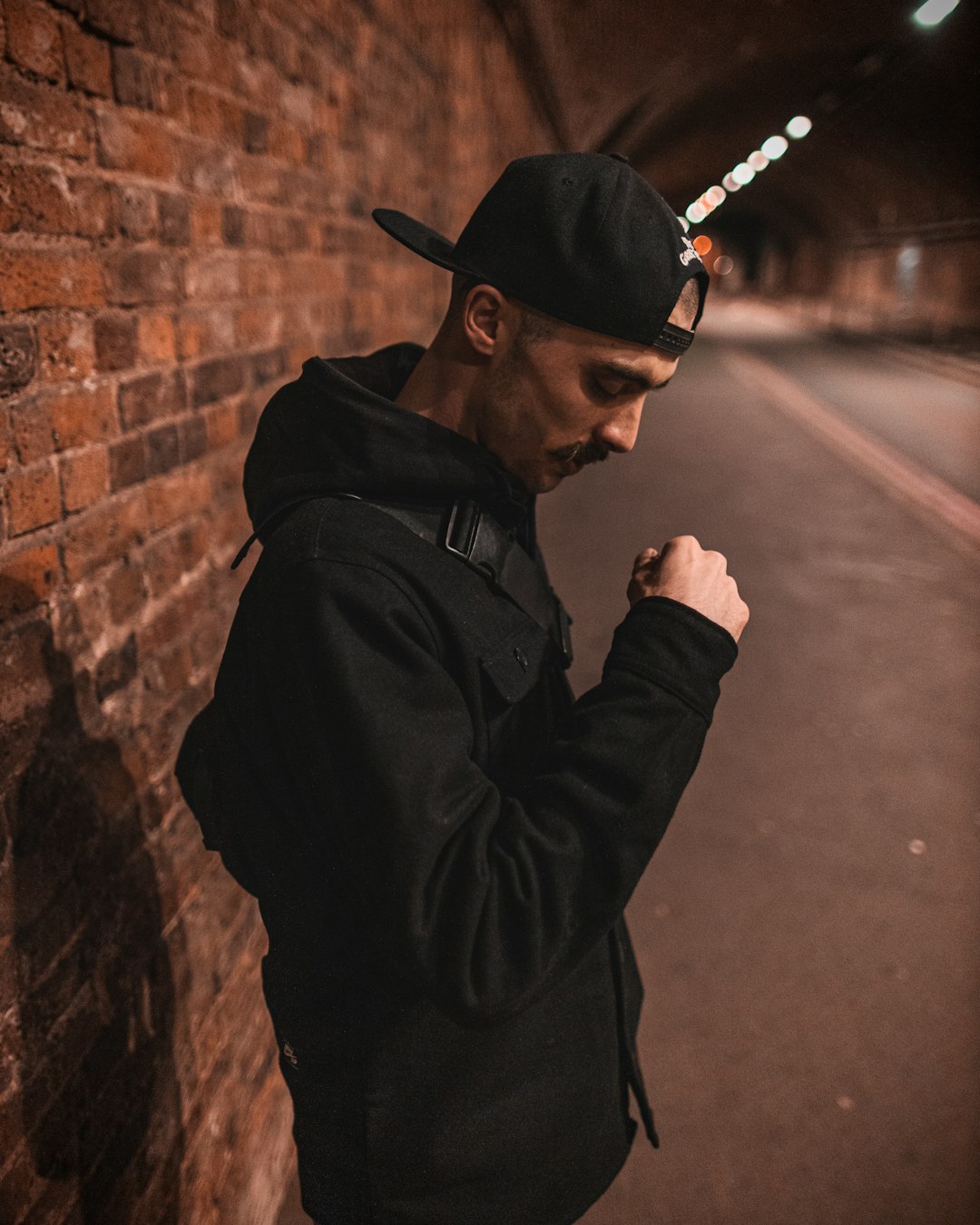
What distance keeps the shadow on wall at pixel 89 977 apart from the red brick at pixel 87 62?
0.74m

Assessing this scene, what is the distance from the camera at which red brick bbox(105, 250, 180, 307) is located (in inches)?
57.4

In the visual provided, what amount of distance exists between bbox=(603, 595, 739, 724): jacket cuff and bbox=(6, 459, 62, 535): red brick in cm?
76

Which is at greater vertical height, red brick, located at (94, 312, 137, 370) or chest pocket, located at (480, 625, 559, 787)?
red brick, located at (94, 312, 137, 370)

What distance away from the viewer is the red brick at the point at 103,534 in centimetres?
135

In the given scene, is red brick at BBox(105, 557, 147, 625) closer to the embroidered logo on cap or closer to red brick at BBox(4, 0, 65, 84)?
red brick at BBox(4, 0, 65, 84)

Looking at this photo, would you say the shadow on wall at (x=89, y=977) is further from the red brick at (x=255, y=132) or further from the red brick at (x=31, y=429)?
the red brick at (x=255, y=132)

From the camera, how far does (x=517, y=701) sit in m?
1.17

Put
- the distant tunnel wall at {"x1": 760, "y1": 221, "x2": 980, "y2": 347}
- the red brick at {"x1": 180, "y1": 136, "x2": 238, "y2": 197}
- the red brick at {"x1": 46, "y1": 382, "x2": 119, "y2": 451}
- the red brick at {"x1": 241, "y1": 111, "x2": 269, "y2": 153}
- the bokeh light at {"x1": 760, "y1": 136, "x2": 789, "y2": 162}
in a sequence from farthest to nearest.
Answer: the bokeh light at {"x1": 760, "y1": 136, "x2": 789, "y2": 162}, the distant tunnel wall at {"x1": 760, "y1": 221, "x2": 980, "y2": 347}, the red brick at {"x1": 241, "y1": 111, "x2": 269, "y2": 153}, the red brick at {"x1": 180, "y1": 136, "x2": 238, "y2": 197}, the red brick at {"x1": 46, "y1": 382, "x2": 119, "y2": 451}

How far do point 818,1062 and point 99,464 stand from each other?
245cm

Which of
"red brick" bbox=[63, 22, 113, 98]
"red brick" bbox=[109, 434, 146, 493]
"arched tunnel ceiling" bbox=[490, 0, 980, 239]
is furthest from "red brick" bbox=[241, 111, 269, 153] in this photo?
"arched tunnel ceiling" bbox=[490, 0, 980, 239]

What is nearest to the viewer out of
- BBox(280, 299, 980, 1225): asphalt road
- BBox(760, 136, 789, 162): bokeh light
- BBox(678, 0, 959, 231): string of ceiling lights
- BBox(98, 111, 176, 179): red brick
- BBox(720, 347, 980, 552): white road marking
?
BBox(98, 111, 176, 179): red brick

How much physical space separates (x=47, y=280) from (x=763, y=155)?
25986mm

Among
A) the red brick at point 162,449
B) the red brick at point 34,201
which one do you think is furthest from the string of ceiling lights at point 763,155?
the red brick at point 162,449

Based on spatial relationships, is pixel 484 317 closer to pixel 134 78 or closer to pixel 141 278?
pixel 141 278
